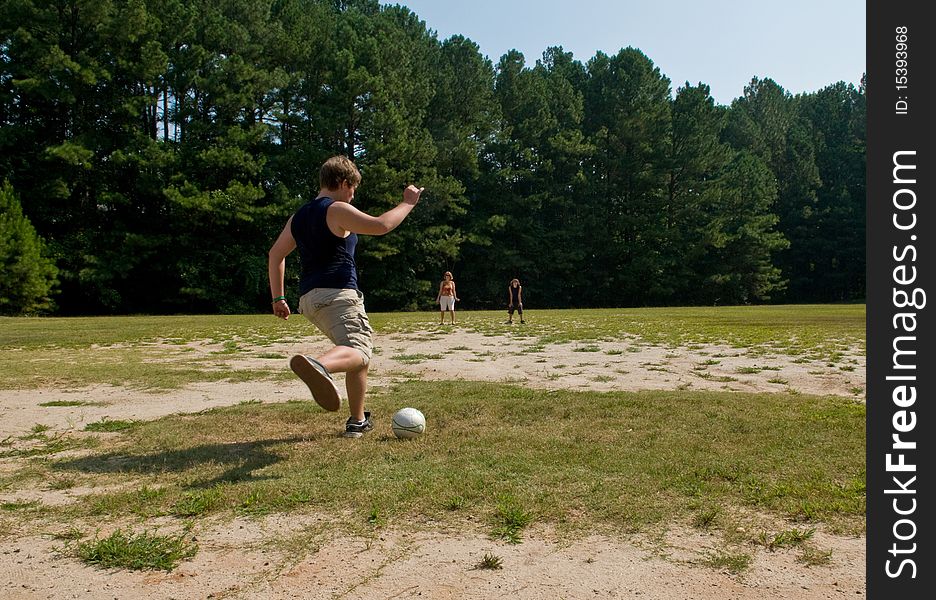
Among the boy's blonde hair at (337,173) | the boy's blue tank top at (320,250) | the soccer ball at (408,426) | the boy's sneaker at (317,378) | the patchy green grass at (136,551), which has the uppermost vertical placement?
the boy's blonde hair at (337,173)

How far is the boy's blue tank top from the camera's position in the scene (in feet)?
15.9

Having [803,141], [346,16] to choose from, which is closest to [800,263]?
[803,141]

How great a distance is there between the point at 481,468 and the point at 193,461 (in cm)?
196

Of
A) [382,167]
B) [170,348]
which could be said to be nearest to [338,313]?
[170,348]

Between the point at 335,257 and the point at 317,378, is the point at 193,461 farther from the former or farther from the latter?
the point at 335,257

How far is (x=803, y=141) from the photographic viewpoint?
2432 inches

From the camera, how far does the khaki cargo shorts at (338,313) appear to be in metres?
4.95

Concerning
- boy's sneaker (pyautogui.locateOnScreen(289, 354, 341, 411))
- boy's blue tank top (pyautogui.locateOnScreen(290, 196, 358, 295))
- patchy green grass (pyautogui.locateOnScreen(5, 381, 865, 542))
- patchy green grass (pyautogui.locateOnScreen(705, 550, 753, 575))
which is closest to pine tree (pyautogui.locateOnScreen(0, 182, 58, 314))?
patchy green grass (pyautogui.locateOnScreen(5, 381, 865, 542))

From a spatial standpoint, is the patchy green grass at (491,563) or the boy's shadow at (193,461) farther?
the boy's shadow at (193,461)

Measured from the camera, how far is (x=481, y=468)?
4.28 meters

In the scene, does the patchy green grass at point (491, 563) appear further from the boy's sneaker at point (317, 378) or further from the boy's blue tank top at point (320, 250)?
the boy's blue tank top at point (320, 250)

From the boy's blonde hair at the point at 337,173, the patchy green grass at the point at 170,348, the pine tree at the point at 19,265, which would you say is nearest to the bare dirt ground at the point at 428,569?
the boy's blonde hair at the point at 337,173

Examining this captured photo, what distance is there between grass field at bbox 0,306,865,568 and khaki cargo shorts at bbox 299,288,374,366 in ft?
Result: 2.56

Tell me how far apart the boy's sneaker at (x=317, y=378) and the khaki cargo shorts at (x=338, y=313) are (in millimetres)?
522
